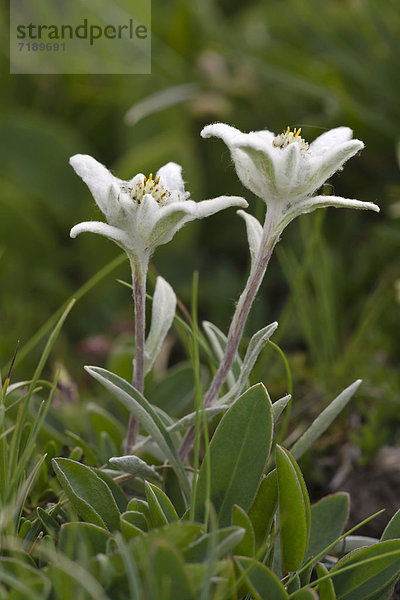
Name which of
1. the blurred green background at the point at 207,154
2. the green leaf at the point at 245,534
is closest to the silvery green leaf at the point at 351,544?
the green leaf at the point at 245,534

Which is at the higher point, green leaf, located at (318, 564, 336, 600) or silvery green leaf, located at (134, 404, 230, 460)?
silvery green leaf, located at (134, 404, 230, 460)

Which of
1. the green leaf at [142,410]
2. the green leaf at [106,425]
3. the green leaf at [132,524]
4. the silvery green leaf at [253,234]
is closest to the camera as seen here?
A: the green leaf at [132,524]

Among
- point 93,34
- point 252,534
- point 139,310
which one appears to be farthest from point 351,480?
point 93,34

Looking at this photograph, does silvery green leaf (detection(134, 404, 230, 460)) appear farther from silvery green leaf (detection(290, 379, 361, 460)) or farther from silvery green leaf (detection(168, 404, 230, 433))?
silvery green leaf (detection(290, 379, 361, 460))

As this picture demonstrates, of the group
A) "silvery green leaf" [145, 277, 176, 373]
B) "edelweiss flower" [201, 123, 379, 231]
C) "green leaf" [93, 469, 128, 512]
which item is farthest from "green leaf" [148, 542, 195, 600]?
"edelweiss flower" [201, 123, 379, 231]

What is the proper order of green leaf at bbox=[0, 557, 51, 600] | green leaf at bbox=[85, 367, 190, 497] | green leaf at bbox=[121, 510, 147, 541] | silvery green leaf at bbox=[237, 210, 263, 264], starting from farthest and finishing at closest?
silvery green leaf at bbox=[237, 210, 263, 264] → green leaf at bbox=[85, 367, 190, 497] → green leaf at bbox=[121, 510, 147, 541] → green leaf at bbox=[0, 557, 51, 600]

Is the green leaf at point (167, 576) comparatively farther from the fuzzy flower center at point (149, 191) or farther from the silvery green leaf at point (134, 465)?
the fuzzy flower center at point (149, 191)
